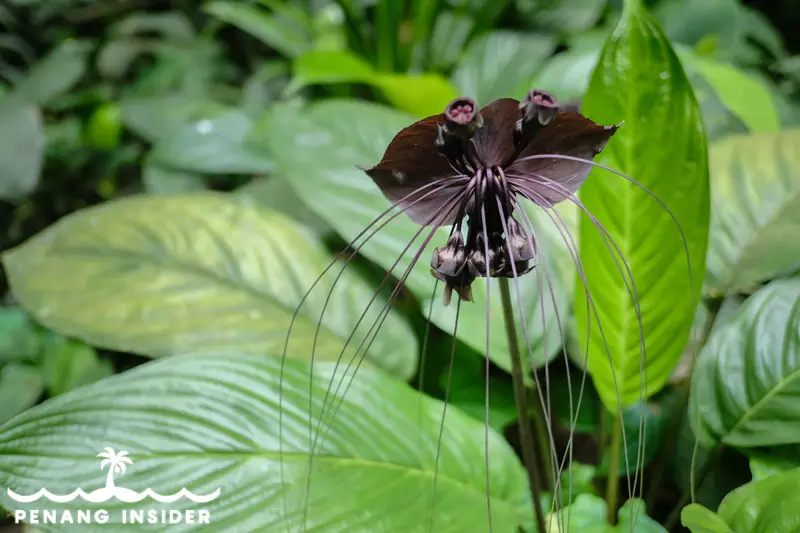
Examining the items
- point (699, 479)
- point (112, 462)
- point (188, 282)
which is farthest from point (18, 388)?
point (699, 479)

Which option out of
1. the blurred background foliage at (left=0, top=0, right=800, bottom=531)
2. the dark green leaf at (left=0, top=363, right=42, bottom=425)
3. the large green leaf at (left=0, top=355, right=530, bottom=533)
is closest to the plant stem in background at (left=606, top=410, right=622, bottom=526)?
the blurred background foliage at (left=0, top=0, right=800, bottom=531)

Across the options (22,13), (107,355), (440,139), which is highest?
(440,139)

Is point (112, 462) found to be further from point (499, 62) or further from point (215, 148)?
point (499, 62)

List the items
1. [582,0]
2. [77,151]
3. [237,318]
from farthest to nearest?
[582,0], [77,151], [237,318]

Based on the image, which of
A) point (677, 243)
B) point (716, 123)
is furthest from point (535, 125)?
point (716, 123)

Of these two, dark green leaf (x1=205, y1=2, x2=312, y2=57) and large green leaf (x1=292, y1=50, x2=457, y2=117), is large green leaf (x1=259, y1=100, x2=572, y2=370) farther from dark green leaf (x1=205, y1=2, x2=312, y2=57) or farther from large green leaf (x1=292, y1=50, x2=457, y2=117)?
dark green leaf (x1=205, y1=2, x2=312, y2=57)

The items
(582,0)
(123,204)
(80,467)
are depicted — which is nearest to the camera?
(80,467)

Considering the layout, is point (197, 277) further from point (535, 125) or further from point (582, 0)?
point (582, 0)
